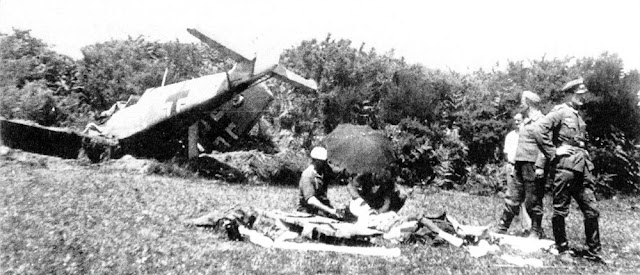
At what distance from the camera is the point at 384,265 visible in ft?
23.4

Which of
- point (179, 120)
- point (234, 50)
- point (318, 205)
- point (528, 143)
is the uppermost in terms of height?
point (234, 50)

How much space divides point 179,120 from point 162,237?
421 inches

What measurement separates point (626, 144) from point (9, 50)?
850 inches

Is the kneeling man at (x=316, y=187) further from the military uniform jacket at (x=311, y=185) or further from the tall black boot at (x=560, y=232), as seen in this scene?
the tall black boot at (x=560, y=232)

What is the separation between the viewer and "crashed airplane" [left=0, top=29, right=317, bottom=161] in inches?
683

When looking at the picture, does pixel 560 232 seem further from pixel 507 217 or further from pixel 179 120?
pixel 179 120

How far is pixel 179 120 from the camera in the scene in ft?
60.7

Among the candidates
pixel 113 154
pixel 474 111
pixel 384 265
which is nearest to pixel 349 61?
pixel 474 111

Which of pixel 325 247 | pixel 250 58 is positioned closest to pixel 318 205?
pixel 325 247

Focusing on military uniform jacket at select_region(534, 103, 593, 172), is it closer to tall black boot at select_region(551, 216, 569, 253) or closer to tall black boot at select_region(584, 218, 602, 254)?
tall black boot at select_region(551, 216, 569, 253)

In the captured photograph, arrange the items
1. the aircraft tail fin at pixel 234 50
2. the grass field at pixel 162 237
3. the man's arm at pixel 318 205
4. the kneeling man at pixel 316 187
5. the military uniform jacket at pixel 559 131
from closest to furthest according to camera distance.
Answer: the grass field at pixel 162 237, the military uniform jacket at pixel 559 131, the man's arm at pixel 318 205, the kneeling man at pixel 316 187, the aircraft tail fin at pixel 234 50

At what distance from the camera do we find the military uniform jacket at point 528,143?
970 centimetres

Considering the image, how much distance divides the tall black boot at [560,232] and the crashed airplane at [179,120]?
34.4ft

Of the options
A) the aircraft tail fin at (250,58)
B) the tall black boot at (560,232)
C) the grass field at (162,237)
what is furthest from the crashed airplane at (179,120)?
the tall black boot at (560,232)
